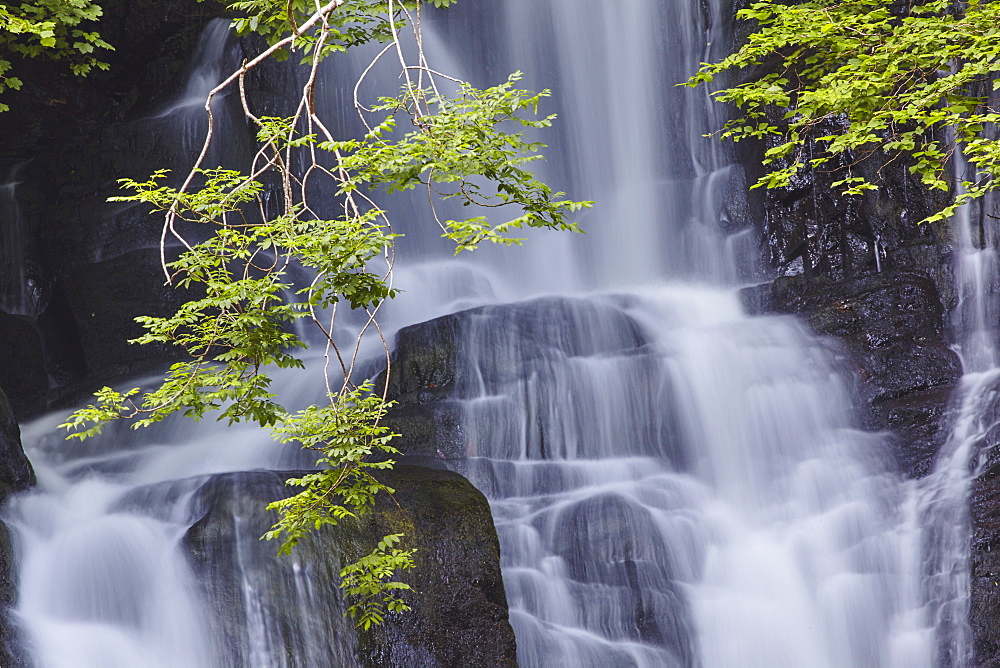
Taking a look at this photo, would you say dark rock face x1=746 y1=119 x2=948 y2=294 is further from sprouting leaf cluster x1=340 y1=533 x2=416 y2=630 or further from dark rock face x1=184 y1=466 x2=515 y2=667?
sprouting leaf cluster x1=340 y1=533 x2=416 y2=630

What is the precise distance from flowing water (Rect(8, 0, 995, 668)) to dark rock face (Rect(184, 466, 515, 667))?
0.05 metres

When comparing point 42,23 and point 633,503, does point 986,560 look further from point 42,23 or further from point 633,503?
point 42,23

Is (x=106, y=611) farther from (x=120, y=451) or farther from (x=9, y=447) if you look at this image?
(x=120, y=451)

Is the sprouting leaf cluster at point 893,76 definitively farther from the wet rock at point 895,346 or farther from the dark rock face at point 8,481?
the dark rock face at point 8,481

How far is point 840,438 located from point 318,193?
7567 mm

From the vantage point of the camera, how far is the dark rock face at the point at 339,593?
499cm

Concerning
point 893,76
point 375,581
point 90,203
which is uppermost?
point 90,203

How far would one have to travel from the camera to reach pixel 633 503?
7.12 m

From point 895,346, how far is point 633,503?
3226 mm

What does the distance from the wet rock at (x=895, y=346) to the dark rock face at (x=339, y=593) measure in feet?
13.9

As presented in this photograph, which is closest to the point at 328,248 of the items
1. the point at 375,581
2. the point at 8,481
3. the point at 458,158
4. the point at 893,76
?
the point at 458,158

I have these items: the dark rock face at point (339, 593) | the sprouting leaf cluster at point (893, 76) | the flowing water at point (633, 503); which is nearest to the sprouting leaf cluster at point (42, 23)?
the flowing water at point (633, 503)

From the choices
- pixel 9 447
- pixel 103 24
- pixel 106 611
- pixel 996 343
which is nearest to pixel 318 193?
pixel 103 24

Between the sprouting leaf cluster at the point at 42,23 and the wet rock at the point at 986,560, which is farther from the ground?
the sprouting leaf cluster at the point at 42,23
